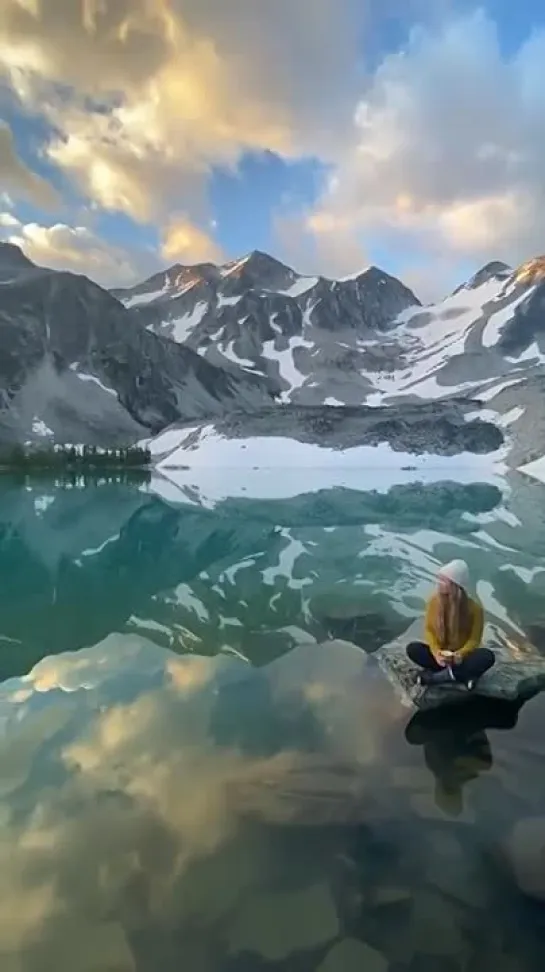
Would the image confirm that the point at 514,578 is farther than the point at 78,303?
No

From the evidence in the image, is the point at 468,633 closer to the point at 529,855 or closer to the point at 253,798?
the point at 529,855

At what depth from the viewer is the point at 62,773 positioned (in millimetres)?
8047

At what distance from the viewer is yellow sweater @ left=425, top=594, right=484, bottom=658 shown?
30.7ft

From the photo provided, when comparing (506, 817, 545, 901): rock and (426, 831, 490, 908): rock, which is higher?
(506, 817, 545, 901): rock

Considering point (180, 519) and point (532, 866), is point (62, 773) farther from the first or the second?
point (180, 519)

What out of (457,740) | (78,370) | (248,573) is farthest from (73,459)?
(457,740)

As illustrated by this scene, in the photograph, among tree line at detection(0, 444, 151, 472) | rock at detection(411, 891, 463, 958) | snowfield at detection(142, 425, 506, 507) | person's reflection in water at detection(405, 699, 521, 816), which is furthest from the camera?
tree line at detection(0, 444, 151, 472)

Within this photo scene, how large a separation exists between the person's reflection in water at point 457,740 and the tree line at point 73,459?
340ft

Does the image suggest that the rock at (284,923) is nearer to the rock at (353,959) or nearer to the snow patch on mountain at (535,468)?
the rock at (353,959)

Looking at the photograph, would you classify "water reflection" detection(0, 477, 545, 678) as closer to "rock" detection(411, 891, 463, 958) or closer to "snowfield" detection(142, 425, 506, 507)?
"rock" detection(411, 891, 463, 958)

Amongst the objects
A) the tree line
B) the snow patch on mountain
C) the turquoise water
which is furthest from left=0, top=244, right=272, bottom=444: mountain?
the turquoise water

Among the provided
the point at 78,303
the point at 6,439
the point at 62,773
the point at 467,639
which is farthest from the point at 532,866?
the point at 78,303

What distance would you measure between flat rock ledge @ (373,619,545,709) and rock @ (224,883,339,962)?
3799 millimetres

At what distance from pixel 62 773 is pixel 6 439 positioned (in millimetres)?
148245
